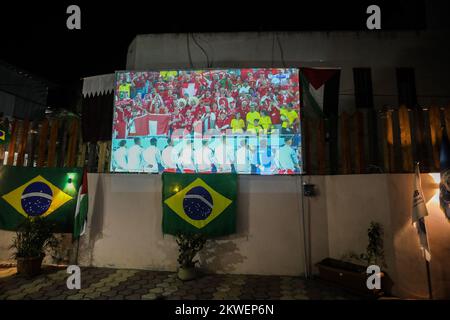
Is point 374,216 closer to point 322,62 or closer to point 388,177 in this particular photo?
point 388,177

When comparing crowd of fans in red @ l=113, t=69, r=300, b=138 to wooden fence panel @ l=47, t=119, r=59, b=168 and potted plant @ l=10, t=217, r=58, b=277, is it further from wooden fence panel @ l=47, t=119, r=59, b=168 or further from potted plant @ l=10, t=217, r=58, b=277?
potted plant @ l=10, t=217, r=58, b=277

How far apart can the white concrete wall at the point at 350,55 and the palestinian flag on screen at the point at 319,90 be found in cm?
145

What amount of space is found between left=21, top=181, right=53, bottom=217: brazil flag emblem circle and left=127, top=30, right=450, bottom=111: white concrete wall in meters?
5.33

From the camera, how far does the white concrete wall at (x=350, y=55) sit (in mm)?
8273

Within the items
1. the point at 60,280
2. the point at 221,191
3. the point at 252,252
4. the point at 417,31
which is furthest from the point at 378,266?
the point at 417,31

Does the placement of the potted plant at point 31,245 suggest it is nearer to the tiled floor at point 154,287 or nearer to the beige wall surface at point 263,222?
the tiled floor at point 154,287

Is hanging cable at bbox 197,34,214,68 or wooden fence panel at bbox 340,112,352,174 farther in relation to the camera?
hanging cable at bbox 197,34,214,68

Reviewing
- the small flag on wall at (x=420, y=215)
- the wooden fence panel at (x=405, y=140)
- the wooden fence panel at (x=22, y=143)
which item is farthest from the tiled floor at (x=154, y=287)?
the wooden fence panel at (x=405, y=140)

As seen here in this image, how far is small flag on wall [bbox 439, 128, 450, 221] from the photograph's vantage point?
188 inches

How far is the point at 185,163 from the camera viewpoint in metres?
6.66

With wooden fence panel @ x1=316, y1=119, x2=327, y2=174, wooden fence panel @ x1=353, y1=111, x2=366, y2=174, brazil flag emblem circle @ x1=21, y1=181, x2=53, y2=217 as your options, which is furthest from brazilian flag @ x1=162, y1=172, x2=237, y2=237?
brazil flag emblem circle @ x1=21, y1=181, x2=53, y2=217

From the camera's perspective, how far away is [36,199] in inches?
255

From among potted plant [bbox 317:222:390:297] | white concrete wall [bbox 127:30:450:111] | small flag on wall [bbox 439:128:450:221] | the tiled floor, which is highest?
white concrete wall [bbox 127:30:450:111]

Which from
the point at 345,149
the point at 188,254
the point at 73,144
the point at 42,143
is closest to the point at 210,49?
the point at 73,144
